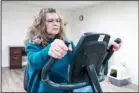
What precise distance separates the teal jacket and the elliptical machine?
0.16 ft

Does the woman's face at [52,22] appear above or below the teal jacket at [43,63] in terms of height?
above

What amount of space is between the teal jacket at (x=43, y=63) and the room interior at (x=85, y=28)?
2.29 metres

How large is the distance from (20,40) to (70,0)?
7.33 ft

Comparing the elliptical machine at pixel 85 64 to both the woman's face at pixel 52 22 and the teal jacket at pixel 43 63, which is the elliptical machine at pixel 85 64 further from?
the woman's face at pixel 52 22

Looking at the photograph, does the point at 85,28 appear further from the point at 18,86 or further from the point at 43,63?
the point at 43,63

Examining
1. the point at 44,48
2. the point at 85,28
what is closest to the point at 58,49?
the point at 44,48

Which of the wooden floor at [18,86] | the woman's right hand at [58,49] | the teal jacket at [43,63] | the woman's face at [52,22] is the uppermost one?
the woman's face at [52,22]

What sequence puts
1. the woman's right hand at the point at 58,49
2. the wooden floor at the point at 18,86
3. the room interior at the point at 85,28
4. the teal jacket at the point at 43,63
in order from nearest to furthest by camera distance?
the woman's right hand at the point at 58,49 < the teal jacket at the point at 43,63 < the wooden floor at the point at 18,86 < the room interior at the point at 85,28

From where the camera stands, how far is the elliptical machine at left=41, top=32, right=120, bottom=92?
0.71 meters

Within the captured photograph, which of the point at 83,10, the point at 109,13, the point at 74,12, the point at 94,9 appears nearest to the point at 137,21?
the point at 109,13

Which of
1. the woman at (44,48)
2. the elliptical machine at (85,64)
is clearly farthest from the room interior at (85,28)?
the elliptical machine at (85,64)

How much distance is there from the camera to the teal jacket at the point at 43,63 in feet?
2.45

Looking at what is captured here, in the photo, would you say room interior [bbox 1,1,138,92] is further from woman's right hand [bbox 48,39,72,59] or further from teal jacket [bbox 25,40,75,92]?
woman's right hand [bbox 48,39,72,59]

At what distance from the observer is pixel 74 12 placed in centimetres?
656
